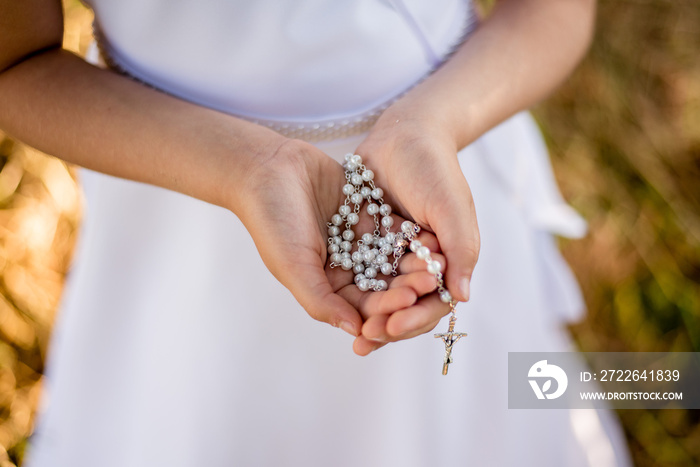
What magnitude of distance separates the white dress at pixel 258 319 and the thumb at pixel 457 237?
33cm

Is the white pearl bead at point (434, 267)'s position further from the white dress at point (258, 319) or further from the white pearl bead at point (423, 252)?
the white dress at point (258, 319)

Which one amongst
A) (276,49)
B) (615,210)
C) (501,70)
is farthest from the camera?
(615,210)

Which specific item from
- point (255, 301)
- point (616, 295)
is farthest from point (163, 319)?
point (616, 295)

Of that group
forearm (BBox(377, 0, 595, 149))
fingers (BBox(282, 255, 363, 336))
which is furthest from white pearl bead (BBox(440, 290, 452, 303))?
forearm (BBox(377, 0, 595, 149))

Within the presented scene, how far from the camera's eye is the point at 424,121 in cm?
92

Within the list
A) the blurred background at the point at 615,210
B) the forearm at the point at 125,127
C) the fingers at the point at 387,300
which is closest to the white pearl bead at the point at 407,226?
the fingers at the point at 387,300

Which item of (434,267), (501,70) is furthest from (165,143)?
(501,70)

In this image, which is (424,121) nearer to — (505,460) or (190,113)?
(190,113)

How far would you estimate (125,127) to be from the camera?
903 millimetres

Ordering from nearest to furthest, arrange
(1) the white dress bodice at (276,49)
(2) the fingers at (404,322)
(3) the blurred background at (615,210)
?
(2) the fingers at (404,322) < (1) the white dress bodice at (276,49) < (3) the blurred background at (615,210)

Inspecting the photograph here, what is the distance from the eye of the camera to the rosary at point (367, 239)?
0.88 metres

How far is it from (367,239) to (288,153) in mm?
205

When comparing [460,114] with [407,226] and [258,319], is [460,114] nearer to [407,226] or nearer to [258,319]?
[407,226]

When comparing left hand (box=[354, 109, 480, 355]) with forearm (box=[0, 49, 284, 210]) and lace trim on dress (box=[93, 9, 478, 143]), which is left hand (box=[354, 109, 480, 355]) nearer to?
lace trim on dress (box=[93, 9, 478, 143])
